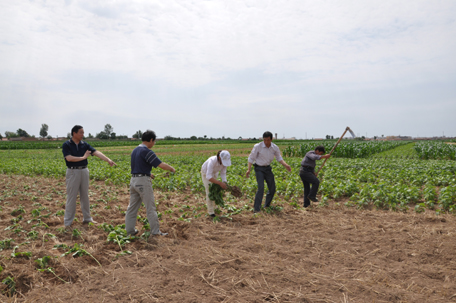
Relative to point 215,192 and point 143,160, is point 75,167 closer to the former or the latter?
point 143,160

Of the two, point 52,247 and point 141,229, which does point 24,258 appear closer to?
point 52,247

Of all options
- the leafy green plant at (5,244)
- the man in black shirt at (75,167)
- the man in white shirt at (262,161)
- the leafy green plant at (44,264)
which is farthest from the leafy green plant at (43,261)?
the man in white shirt at (262,161)

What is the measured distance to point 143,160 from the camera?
5043 millimetres

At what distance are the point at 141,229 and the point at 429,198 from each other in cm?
727

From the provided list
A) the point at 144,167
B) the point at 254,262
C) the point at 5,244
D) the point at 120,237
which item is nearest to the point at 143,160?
the point at 144,167

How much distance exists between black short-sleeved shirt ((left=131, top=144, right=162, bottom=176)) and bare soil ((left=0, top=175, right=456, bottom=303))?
1.26 m

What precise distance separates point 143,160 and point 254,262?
2519 millimetres

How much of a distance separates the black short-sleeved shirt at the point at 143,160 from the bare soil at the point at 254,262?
1265 mm

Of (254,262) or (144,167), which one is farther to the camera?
(144,167)

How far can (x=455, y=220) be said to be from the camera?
6098mm

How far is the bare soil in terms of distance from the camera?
11.4ft

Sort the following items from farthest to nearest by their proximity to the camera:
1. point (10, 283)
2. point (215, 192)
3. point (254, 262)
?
1. point (215, 192)
2. point (254, 262)
3. point (10, 283)

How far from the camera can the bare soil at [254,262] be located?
3.47 metres

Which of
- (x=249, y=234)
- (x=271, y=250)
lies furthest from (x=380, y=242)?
(x=249, y=234)
